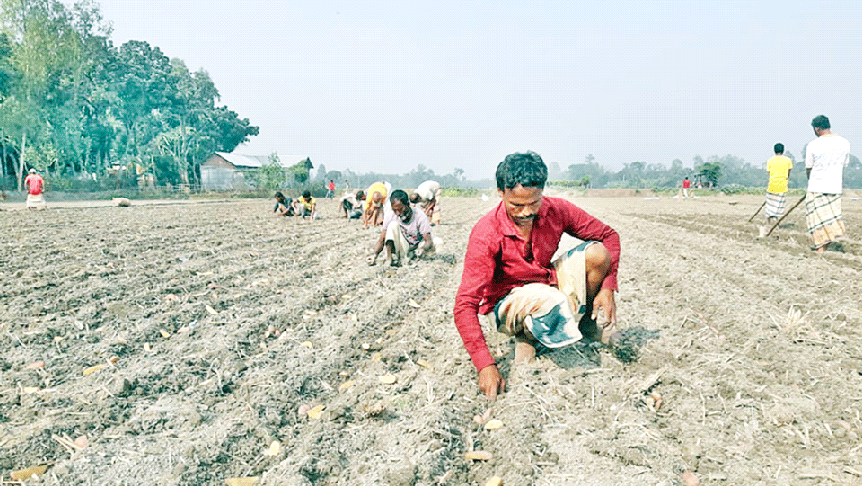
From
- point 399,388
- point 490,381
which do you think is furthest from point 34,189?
point 490,381

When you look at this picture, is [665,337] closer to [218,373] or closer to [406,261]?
[218,373]

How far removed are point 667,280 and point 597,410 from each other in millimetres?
3346

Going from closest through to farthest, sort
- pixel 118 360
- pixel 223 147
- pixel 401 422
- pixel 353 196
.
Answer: pixel 401 422, pixel 118 360, pixel 353 196, pixel 223 147

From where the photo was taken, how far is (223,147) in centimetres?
5462

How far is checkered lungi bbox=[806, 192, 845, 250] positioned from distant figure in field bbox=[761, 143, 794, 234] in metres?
2.26

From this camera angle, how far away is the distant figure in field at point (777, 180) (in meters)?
9.44

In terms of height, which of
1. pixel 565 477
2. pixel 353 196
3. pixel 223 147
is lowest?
pixel 565 477

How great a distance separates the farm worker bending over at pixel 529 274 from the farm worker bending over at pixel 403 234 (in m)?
3.50

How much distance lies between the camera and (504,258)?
9.59 ft

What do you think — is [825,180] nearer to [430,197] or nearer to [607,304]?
[607,304]

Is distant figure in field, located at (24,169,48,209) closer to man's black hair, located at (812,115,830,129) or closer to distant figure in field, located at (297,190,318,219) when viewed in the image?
distant figure in field, located at (297,190,318,219)

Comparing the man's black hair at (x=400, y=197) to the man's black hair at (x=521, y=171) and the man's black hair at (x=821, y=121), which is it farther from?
the man's black hair at (x=821, y=121)

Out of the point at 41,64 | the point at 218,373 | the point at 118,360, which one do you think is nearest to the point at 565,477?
the point at 218,373

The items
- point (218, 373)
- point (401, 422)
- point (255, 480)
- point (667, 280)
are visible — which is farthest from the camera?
point (667, 280)
